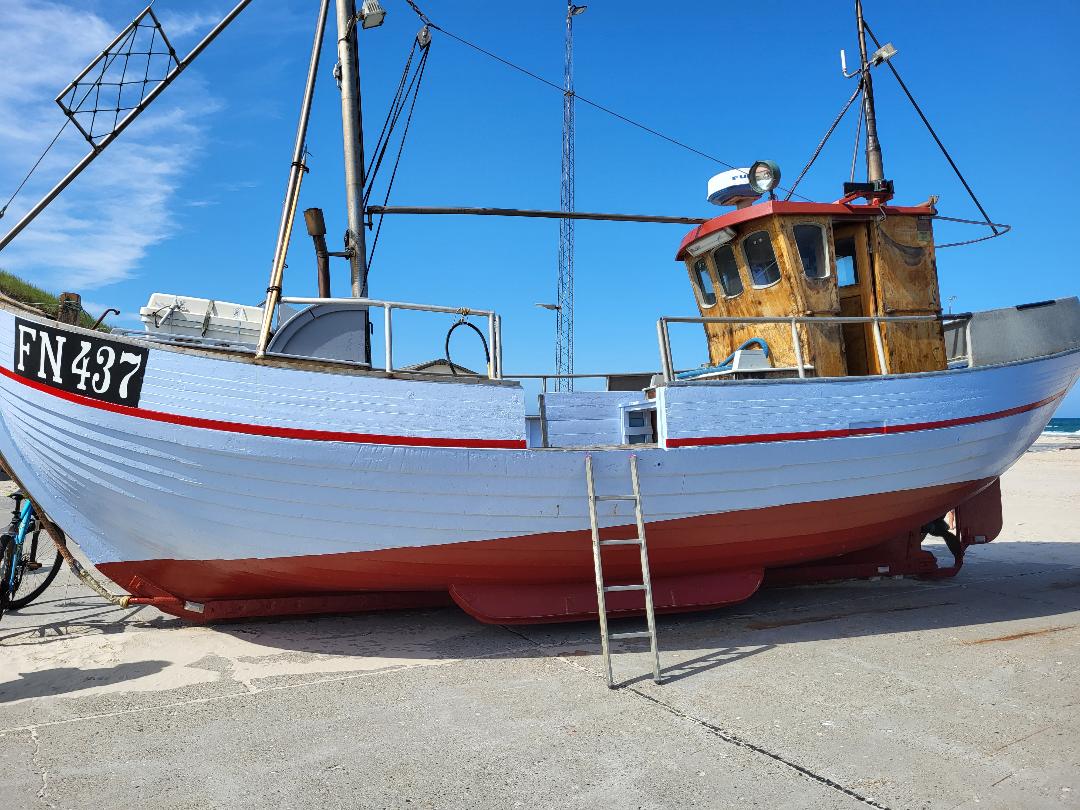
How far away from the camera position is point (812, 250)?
750 centimetres

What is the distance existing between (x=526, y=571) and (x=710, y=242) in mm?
4249

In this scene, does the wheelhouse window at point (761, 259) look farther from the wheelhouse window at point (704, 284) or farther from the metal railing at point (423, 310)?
the metal railing at point (423, 310)

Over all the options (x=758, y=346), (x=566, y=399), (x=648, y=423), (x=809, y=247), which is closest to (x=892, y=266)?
(x=809, y=247)

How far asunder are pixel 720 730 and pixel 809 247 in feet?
17.1

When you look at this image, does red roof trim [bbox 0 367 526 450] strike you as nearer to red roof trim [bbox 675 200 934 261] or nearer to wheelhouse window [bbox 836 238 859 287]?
red roof trim [bbox 675 200 934 261]

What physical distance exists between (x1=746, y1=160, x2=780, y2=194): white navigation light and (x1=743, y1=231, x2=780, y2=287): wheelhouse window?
50 cm

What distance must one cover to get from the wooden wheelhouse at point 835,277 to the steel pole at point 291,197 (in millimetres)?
4211

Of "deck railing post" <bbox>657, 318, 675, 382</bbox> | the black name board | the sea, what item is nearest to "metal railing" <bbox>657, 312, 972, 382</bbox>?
"deck railing post" <bbox>657, 318, 675, 382</bbox>

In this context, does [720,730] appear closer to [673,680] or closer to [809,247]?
[673,680]

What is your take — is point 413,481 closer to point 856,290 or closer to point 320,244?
point 320,244

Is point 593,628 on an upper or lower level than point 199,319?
lower

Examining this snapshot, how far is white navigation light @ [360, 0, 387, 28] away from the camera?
6941 mm

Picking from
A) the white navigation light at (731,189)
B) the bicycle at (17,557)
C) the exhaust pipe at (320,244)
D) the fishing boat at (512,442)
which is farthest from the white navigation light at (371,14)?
the bicycle at (17,557)

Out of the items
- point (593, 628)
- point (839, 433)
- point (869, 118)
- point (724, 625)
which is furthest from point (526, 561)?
point (869, 118)
